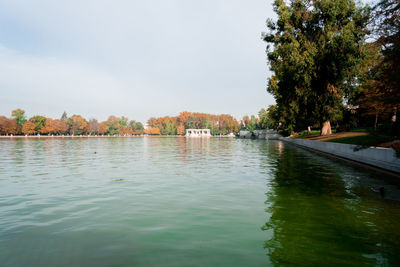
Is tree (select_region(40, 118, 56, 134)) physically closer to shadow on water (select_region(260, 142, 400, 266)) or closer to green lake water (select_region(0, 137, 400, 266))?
green lake water (select_region(0, 137, 400, 266))

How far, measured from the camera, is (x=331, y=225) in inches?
287

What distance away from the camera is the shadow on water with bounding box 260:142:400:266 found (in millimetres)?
5359

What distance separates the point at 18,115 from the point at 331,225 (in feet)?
575

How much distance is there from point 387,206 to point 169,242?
7326 millimetres

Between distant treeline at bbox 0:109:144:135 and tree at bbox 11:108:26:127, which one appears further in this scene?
tree at bbox 11:108:26:127

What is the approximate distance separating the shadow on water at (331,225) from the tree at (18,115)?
17054 cm

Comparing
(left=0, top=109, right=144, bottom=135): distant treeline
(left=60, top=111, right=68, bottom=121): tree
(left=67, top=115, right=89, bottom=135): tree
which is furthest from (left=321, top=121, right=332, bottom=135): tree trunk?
(left=60, top=111, right=68, bottom=121): tree

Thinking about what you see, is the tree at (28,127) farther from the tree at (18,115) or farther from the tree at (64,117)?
the tree at (64,117)

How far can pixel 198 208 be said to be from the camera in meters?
9.13

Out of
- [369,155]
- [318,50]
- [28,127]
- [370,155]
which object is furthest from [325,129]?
[28,127]

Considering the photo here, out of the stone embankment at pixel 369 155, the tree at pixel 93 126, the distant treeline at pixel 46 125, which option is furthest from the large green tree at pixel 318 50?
the tree at pixel 93 126

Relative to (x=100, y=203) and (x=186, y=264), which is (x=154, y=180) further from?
(x=186, y=264)

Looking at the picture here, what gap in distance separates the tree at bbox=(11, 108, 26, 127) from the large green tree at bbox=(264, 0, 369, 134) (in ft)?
501

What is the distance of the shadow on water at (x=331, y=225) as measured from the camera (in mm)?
5359
